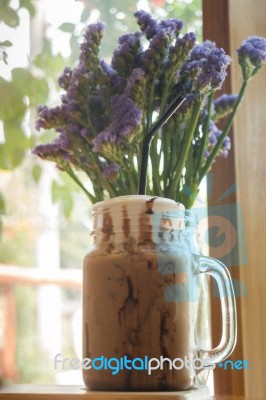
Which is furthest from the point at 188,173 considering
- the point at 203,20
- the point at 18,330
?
the point at 18,330

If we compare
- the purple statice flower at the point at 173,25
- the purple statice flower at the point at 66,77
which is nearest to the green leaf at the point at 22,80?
the purple statice flower at the point at 66,77

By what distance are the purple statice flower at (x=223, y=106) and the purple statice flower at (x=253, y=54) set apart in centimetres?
5

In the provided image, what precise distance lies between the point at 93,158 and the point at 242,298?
28cm

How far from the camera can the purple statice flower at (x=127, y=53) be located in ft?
2.52

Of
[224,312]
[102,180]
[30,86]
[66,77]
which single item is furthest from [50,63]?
[224,312]

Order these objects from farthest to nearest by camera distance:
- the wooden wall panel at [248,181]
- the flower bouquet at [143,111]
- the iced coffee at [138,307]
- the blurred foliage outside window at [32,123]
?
the blurred foliage outside window at [32,123] < the wooden wall panel at [248,181] < the flower bouquet at [143,111] < the iced coffee at [138,307]

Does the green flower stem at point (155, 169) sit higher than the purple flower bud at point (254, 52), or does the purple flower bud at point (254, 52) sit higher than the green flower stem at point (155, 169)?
the purple flower bud at point (254, 52)

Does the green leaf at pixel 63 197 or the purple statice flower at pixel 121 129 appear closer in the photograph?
the purple statice flower at pixel 121 129

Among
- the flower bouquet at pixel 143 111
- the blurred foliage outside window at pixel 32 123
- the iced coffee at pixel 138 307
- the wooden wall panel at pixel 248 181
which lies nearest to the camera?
the iced coffee at pixel 138 307

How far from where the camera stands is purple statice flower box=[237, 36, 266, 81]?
2.55 feet

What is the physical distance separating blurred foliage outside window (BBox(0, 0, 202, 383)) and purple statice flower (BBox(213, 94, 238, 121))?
0.22 metres

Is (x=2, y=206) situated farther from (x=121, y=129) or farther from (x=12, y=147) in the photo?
(x=121, y=129)

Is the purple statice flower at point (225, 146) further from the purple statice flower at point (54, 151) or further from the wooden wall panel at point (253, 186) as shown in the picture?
the purple statice flower at point (54, 151)

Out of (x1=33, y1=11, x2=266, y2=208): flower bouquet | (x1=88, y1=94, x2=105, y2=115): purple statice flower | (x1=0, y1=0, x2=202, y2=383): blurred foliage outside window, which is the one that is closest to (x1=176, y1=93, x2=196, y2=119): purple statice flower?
(x1=33, y1=11, x2=266, y2=208): flower bouquet
